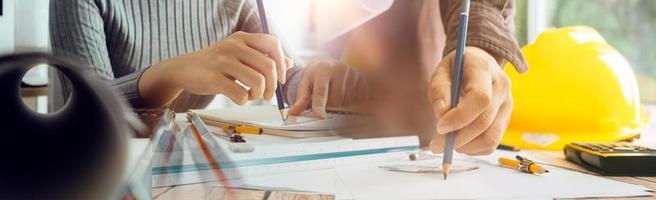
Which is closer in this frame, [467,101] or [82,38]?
[82,38]

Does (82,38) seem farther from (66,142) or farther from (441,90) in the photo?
(441,90)

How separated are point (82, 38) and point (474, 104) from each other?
221 mm

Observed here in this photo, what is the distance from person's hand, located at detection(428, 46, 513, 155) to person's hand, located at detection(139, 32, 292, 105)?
12 centimetres

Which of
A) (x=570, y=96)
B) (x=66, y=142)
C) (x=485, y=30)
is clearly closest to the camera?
(x=66, y=142)

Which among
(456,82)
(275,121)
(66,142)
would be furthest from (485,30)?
(66,142)

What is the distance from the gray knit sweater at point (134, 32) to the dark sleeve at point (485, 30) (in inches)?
7.4

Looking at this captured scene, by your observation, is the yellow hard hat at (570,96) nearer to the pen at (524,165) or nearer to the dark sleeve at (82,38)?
the pen at (524,165)

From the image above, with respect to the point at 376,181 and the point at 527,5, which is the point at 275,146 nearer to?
the point at 376,181

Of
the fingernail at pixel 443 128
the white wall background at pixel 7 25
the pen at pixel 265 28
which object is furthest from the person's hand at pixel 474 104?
the white wall background at pixel 7 25

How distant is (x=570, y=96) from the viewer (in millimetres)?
523

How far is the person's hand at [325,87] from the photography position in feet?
1.00

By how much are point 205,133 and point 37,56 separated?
10cm

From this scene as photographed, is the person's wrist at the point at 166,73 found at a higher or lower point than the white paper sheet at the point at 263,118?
higher

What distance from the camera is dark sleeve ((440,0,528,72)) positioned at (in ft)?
1.36
